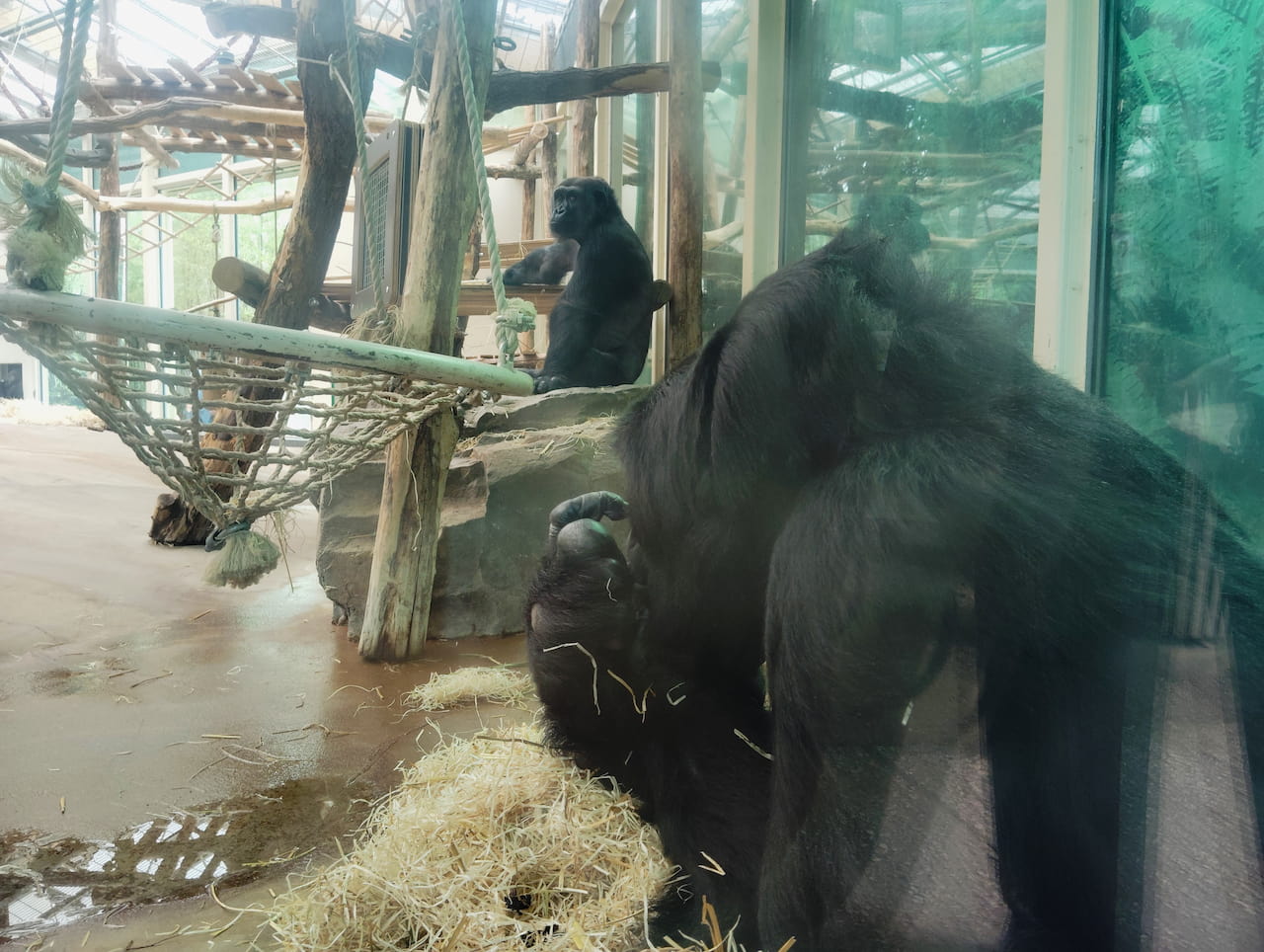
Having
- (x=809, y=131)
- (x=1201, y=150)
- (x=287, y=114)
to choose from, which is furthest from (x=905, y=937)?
(x=287, y=114)

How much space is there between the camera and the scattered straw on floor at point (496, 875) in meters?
1.92

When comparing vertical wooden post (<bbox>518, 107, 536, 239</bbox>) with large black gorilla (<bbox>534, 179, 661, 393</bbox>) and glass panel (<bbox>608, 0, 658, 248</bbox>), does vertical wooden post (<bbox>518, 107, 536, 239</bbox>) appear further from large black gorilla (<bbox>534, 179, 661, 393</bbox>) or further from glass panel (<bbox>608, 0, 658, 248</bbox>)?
large black gorilla (<bbox>534, 179, 661, 393</bbox>)

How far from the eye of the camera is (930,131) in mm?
3125

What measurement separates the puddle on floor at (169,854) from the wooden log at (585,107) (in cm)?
804

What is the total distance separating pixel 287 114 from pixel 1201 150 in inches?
339

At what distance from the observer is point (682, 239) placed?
5555 millimetres

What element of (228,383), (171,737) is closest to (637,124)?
(228,383)

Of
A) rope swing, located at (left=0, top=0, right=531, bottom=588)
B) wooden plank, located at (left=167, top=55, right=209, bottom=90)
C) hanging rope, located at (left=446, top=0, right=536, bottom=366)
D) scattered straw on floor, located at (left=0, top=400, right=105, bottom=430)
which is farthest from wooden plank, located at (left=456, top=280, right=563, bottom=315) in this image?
scattered straw on floor, located at (left=0, top=400, right=105, bottom=430)

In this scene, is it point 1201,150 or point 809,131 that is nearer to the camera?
point 1201,150

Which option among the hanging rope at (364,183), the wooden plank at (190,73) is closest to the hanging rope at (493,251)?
the hanging rope at (364,183)

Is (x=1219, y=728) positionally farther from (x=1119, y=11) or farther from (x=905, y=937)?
(x=1119, y=11)

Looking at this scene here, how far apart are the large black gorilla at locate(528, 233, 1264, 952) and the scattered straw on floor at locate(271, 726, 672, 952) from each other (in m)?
0.35

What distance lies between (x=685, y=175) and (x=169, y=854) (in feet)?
14.7

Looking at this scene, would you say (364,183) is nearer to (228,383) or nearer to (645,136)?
(228,383)
